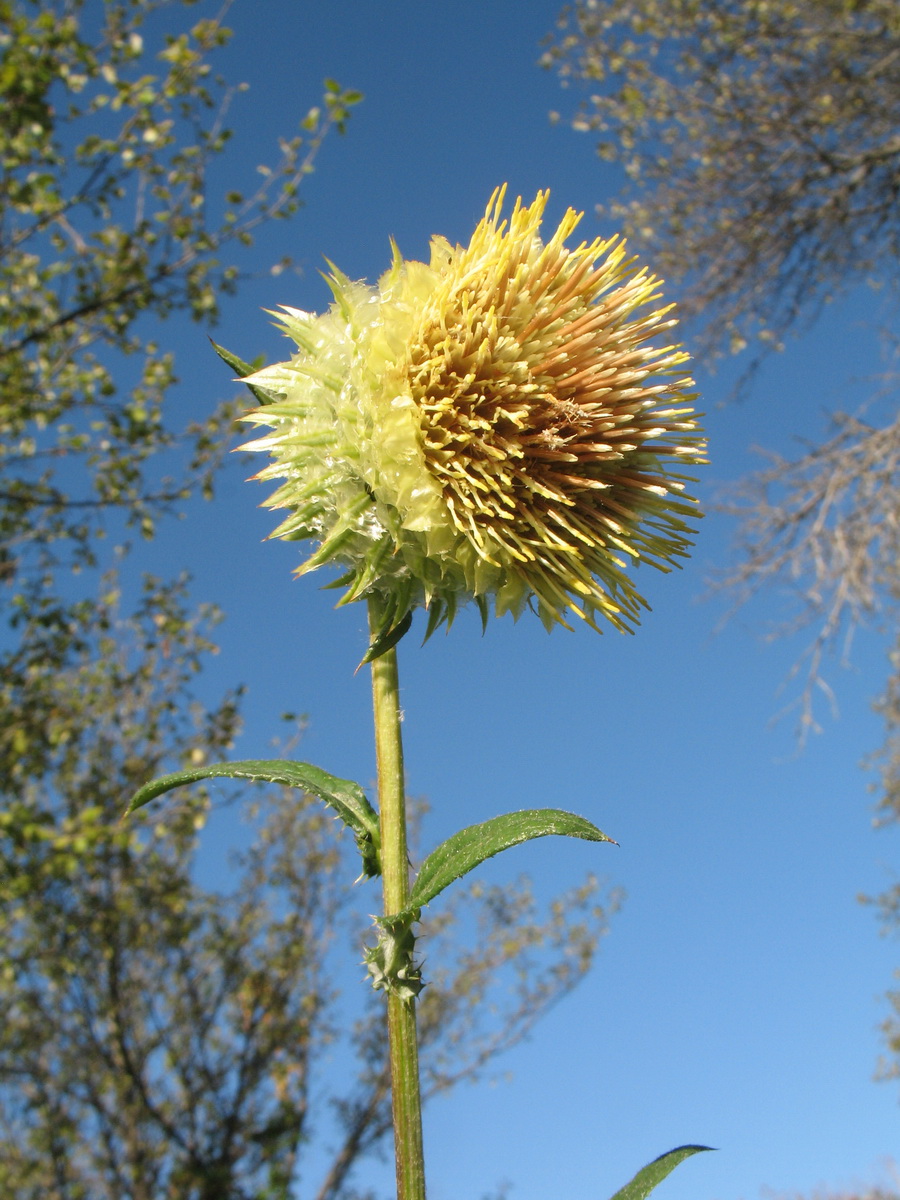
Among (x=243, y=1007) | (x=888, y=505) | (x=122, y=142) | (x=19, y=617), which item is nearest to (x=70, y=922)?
(x=243, y=1007)

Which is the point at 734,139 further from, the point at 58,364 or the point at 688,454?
the point at 688,454

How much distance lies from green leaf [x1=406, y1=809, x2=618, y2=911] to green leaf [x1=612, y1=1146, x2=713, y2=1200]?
47cm

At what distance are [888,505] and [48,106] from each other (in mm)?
6523

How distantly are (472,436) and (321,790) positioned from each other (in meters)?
0.60

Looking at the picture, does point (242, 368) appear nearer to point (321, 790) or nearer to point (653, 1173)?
point (321, 790)

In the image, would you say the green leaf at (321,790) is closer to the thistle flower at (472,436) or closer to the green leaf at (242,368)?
the thistle flower at (472,436)

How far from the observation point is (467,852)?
4.15 feet

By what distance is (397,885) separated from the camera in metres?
1.33

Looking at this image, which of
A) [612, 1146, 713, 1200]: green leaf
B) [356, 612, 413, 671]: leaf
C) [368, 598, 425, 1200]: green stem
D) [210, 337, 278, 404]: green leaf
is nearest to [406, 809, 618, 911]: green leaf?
[368, 598, 425, 1200]: green stem

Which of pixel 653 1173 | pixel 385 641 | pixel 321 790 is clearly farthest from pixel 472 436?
pixel 653 1173

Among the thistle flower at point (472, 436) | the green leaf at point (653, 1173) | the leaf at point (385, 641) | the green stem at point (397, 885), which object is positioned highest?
the thistle flower at point (472, 436)

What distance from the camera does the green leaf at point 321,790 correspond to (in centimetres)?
137

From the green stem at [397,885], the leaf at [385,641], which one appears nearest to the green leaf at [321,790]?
the green stem at [397,885]

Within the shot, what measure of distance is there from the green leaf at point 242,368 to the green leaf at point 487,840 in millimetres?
799
